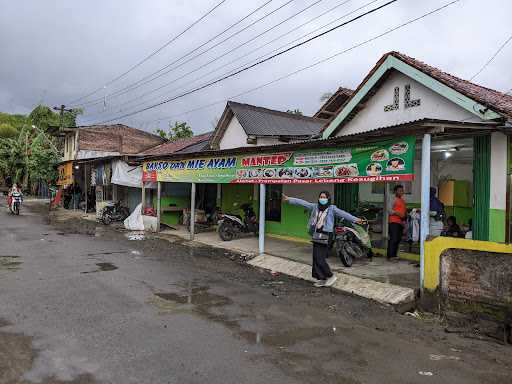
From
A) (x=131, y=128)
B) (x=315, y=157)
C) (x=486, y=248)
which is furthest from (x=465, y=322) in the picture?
(x=131, y=128)

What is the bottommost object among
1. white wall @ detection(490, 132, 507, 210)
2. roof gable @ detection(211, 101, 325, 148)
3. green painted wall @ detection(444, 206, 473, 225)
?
green painted wall @ detection(444, 206, 473, 225)

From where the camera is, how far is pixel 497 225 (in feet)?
26.2

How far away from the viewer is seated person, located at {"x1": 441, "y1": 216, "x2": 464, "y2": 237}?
33.7 feet

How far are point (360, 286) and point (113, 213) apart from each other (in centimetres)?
1459

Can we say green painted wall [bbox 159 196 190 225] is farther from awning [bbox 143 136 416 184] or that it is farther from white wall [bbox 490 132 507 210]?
white wall [bbox 490 132 507 210]

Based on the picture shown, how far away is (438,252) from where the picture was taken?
6.79m

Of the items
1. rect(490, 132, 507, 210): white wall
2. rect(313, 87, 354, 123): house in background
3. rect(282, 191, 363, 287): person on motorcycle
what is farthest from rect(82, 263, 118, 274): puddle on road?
rect(313, 87, 354, 123): house in background

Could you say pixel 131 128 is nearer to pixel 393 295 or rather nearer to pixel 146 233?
pixel 146 233

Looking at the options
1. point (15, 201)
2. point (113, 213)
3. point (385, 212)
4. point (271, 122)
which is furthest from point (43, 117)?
point (385, 212)

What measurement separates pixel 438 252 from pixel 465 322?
3.87 ft

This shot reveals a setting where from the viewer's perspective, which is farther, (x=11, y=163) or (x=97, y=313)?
(x=11, y=163)

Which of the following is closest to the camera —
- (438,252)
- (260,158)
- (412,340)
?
(412,340)

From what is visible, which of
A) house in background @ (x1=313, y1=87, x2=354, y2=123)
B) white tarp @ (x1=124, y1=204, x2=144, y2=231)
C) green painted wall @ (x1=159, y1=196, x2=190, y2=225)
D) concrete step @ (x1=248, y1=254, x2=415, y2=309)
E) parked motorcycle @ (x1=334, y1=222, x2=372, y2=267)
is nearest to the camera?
concrete step @ (x1=248, y1=254, x2=415, y2=309)

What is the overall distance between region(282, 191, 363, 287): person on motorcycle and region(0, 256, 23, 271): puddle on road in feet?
21.2
